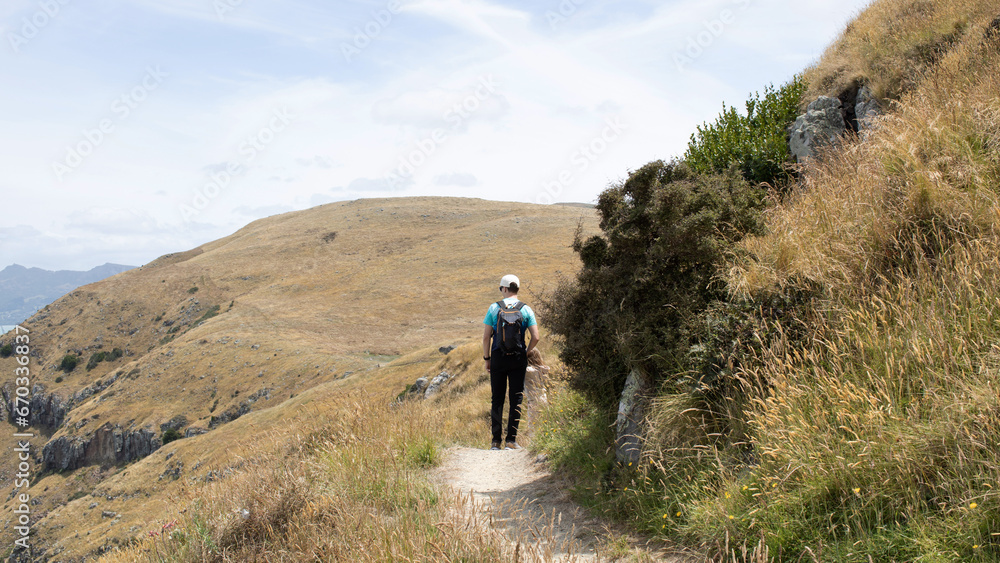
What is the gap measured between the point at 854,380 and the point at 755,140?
586 cm

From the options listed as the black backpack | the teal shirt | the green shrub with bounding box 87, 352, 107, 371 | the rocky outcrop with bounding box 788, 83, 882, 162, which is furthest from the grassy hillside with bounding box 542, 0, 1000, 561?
the green shrub with bounding box 87, 352, 107, 371

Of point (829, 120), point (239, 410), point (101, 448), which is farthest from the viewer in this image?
point (101, 448)

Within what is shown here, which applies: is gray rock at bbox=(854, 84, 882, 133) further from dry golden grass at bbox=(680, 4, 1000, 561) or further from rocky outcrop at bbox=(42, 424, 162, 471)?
rocky outcrop at bbox=(42, 424, 162, 471)

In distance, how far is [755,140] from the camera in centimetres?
864

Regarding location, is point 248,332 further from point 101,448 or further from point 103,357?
point 103,357

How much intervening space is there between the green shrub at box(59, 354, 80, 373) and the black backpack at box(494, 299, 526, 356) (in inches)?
4309

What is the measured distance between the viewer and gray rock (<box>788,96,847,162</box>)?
793 cm

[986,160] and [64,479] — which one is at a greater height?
[986,160]

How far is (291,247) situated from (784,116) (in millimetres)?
111284

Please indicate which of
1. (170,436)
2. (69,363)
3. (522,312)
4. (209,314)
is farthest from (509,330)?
(69,363)

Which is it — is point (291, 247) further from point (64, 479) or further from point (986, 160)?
point (986, 160)

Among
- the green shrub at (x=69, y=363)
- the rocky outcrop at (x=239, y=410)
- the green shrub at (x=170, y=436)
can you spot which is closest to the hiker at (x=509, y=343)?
the rocky outcrop at (x=239, y=410)

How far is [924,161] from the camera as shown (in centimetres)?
521

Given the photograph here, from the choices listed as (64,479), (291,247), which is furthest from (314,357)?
(291,247)
